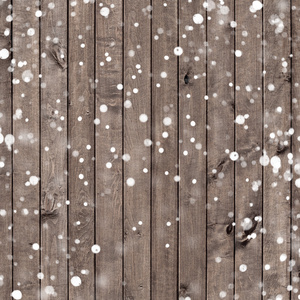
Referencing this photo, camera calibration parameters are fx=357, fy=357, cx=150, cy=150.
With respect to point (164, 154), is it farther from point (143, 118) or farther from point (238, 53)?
point (238, 53)

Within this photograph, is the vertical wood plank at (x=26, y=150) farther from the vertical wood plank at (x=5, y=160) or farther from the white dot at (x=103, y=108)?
the white dot at (x=103, y=108)

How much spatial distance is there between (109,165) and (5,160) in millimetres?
327

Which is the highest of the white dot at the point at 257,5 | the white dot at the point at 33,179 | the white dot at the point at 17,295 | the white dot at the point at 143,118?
the white dot at the point at 257,5

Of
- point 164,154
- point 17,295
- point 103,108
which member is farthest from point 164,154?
point 17,295

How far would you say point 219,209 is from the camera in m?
1.14

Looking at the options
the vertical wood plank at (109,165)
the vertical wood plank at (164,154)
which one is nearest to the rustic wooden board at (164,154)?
the vertical wood plank at (164,154)

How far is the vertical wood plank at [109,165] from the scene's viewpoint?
1.12 m

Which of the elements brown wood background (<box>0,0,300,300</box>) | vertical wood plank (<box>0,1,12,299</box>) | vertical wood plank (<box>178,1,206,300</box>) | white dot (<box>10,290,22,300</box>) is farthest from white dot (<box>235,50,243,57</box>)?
white dot (<box>10,290,22,300</box>)

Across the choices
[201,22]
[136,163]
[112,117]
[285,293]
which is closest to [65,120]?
[112,117]

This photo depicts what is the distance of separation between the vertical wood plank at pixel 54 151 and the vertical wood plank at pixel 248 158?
55 centimetres

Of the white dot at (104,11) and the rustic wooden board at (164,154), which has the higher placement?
the white dot at (104,11)

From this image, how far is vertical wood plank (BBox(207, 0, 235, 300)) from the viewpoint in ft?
3.73

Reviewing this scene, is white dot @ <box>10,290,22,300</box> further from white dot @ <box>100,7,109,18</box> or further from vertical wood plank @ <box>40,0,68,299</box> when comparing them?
white dot @ <box>100,7,109,18</box>

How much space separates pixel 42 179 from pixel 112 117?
293 millimetres
